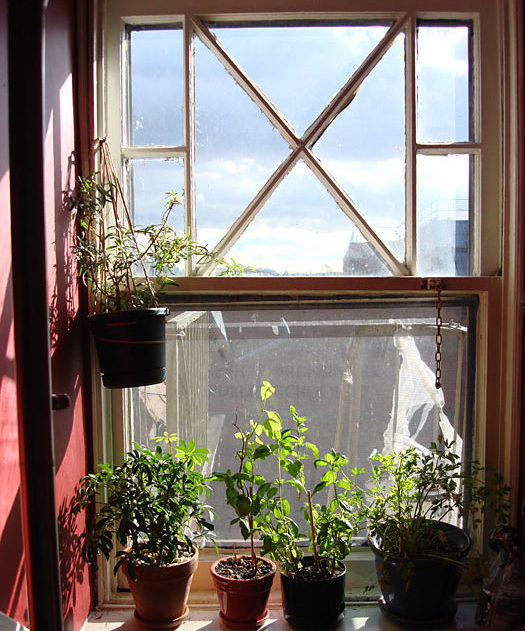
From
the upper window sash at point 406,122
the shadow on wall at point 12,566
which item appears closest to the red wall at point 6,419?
the shadow on wall at point 12,566

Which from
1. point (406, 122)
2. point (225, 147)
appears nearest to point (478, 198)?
point (406, 122)

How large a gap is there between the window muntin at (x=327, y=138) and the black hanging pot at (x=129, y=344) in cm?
42

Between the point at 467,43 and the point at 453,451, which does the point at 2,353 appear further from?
the point at 467,43

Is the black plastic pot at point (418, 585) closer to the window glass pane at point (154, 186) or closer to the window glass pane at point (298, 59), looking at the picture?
the window glass pane at point (154, 186)

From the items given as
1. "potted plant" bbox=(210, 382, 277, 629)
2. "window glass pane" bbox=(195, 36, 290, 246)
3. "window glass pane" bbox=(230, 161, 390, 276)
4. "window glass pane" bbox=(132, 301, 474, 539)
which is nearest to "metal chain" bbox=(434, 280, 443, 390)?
"window glass pane" bbox=(132, 301, 474, 539)

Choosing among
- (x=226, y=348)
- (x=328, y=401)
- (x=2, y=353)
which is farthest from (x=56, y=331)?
(x=328, y=401)

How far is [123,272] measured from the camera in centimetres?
209

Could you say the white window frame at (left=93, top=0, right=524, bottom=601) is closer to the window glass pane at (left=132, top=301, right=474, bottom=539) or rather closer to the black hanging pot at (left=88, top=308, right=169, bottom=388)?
the window glass pane at (left=132, top=301, right=474, bottom=539)

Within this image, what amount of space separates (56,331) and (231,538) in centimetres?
103

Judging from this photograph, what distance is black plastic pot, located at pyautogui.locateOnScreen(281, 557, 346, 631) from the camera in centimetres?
188

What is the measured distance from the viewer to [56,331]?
1.77 meters

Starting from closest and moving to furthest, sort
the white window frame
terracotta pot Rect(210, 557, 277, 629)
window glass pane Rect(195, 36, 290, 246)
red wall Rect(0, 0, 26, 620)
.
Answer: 1. red wall Rect(0, 0, 26, 620)
2. terracotta pot Rect(210, 557, 277, 629)
3. the white window frame
4. window glass pane Rect(195, 36, 290, 246)

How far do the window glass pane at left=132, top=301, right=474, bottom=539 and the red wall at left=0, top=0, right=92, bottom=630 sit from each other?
372 mm

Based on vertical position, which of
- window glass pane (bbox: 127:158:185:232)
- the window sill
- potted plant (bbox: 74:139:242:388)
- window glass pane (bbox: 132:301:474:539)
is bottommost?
the window sill
